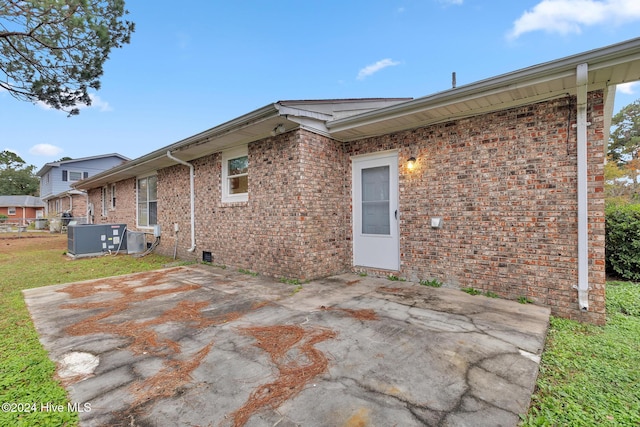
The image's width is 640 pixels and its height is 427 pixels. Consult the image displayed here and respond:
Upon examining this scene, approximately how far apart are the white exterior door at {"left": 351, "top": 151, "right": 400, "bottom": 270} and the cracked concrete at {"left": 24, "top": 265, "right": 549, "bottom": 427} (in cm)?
99

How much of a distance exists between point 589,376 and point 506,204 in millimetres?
2325

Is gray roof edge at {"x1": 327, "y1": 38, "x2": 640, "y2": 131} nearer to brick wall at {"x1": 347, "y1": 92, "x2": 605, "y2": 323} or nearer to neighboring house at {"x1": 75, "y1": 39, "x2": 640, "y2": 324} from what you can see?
neighboring house at {"x1": 75, "y1": 39, "x2": 640, "y2": 324}

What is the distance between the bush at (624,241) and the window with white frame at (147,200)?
11.5 metres

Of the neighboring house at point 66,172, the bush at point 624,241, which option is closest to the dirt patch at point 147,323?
the bush at point 624,241

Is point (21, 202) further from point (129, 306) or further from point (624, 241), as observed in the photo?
point (624, 241)

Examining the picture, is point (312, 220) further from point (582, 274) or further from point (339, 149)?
point (582, 274)

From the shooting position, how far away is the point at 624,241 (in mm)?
4957

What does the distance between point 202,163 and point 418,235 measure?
5672mm

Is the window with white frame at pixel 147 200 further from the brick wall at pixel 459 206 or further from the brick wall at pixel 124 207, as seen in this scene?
the brick wall at pixel 459 206

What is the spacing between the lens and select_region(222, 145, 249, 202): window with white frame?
20.8 feet

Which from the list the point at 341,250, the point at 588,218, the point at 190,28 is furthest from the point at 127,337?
the point at 190,28

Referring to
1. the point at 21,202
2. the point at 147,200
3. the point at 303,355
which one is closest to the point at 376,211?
the point at 303,355

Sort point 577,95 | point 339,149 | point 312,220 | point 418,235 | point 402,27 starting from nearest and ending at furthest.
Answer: point 577,95 → point 418,235 → point 312,220 → point 339,149 → point 402,27

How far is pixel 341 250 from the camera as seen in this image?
19.0ft
